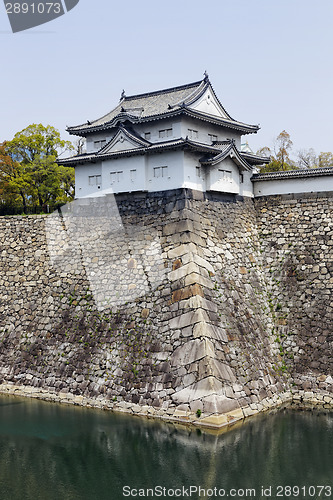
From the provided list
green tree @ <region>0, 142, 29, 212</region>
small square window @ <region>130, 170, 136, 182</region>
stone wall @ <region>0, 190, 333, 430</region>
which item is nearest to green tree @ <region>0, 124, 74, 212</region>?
green tree @ <region>0, 142, 29, 212</region>

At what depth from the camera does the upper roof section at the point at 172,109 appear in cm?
1925

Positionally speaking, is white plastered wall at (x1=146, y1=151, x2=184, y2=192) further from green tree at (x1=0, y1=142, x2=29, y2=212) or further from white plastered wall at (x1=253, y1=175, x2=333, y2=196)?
green tree at (x1=0, y1=142, x2=29, y2=212)

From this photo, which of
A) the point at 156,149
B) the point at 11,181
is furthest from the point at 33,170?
the point at 156,149

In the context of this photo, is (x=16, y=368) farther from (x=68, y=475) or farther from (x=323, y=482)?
(x=323, y=482)

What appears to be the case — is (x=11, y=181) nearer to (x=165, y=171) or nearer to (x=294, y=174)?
(x=165, y=171)

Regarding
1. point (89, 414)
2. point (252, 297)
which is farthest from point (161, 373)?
point (252, 297)

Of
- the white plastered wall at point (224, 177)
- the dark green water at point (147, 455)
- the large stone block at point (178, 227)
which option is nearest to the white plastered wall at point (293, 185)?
the white plastered wall at point (224, 177)

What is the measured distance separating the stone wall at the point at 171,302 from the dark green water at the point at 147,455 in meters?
0.95

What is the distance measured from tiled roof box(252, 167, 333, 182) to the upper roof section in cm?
196

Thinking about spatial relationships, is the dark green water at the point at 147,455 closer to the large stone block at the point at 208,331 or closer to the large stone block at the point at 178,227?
the large stone block at the point at 208,331

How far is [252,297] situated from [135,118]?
7.65m

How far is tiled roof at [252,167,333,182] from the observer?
771 inches

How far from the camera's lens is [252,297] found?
1889 cm

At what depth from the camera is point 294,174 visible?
20.1 m
